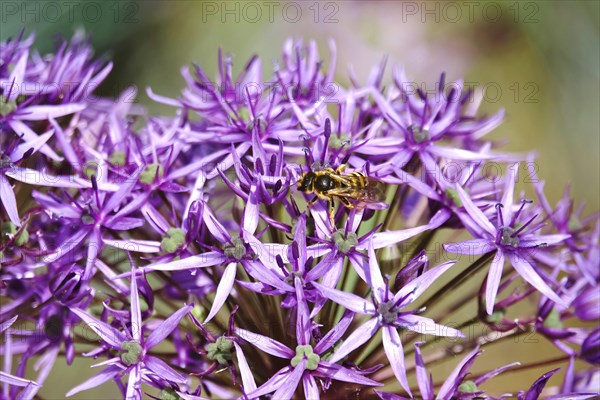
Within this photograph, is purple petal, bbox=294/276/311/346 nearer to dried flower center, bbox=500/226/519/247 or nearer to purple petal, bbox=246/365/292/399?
purple petal, bbox=246/365/292/399

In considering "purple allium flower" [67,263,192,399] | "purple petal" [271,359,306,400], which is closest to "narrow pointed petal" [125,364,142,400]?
"purple allium flower" [67,263,192,399]

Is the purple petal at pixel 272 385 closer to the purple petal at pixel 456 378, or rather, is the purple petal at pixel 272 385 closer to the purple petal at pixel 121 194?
the purple petal at pixel 456 378

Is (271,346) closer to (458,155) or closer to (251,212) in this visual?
(251,212)

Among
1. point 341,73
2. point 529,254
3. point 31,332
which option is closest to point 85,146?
point 31,332

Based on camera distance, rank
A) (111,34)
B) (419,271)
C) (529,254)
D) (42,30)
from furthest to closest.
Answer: (111,34) → (42,30) → (529,254) → (419,271)

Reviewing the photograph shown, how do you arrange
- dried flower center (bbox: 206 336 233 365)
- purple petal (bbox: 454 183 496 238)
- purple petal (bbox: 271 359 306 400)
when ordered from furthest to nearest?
purple petal (bbox: 454 183 496 238) → dried flower center (bbox: 206 336 233 365) → purple petal (bbox: 271 359 306 400)

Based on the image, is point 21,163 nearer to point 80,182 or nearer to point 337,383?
point 80,182

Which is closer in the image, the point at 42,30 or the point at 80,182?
the point at 80,182

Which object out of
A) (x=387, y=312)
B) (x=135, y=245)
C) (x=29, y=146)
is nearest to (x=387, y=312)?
(x=387, y=312)
